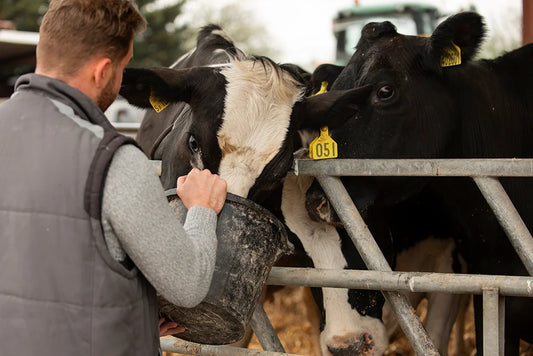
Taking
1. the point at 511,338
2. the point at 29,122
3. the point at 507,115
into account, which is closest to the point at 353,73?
the point at 507,115

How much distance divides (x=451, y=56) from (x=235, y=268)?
5.45 ft

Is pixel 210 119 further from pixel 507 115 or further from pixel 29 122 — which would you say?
pixel 507 115

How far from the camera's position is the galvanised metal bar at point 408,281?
2.39m

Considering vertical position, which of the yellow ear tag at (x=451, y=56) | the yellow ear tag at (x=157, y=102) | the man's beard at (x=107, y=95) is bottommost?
the yellow ear tag at (x=157, y=102)

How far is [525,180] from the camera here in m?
3.35

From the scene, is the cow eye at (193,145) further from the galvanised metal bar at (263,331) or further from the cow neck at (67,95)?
the cow neck at (67,95)

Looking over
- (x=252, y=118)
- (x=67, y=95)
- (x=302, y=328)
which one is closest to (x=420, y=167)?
(x=252, y=118)

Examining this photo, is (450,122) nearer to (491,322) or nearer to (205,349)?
(491,322)

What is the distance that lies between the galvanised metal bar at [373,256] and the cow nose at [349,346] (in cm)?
31

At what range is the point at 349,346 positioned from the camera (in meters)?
2.91

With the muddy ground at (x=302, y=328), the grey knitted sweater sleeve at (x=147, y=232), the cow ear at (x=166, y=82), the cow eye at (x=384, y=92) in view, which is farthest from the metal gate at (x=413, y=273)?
the muddy ground at (x=302, y=328)

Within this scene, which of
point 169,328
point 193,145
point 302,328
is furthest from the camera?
point 302,328

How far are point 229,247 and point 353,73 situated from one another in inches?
59.6

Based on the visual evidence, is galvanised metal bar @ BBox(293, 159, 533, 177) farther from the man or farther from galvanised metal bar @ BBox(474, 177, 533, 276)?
the man
